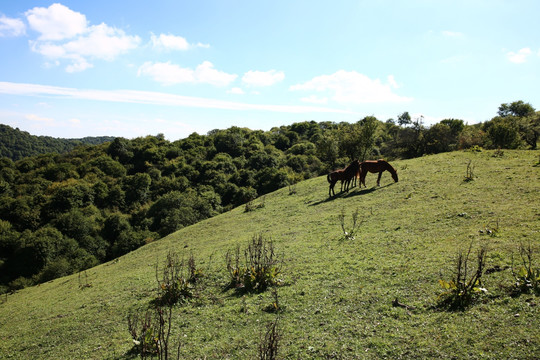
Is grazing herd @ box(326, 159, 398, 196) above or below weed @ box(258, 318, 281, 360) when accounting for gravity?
above

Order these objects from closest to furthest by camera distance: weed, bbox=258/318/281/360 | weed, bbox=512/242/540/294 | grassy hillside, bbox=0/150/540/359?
1. weed, bbox=258/318/281/360
2. grassy hillside, bbox=0/150/540/359
3. weed, bbox=512/242/540/294

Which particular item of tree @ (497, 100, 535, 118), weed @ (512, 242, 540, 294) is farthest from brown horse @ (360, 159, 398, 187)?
tree @ (497, 100, 535, 118)

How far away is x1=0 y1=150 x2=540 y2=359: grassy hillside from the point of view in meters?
5.67

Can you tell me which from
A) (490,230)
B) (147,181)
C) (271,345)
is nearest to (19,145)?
(147,181)

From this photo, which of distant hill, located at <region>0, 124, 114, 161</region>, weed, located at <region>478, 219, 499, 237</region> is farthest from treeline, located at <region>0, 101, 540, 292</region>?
distant hill, located at <region>0, 124, 114, 161</region>

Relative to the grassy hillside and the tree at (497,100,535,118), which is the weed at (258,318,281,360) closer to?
the grassy hillside

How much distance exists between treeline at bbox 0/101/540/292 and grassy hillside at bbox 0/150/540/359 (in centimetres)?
2258

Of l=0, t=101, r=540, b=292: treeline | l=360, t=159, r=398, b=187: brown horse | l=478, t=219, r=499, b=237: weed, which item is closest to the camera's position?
l=478, t=219, r=499, b=237: weed

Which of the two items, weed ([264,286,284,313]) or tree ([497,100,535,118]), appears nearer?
weed ([264,286,284,313])

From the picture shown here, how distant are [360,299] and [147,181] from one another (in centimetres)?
6219

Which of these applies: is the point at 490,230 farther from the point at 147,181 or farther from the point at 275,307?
the point at 147,181

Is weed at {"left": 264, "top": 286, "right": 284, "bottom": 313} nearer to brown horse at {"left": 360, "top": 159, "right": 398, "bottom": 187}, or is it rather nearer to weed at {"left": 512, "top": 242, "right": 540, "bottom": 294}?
weed at {"left": 512, "top": 242, "right": 540, "bottom": 294}

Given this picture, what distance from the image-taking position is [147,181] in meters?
62.2

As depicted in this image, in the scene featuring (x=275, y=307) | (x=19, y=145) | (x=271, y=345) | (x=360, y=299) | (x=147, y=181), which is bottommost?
(x=147, y=181)
